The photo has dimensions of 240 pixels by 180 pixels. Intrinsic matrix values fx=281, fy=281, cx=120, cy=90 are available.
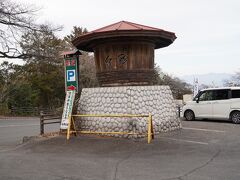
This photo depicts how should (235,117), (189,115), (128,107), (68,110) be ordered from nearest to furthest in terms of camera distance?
(128,107), (68,110), (235,117), (189,115)

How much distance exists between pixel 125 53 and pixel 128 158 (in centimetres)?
453

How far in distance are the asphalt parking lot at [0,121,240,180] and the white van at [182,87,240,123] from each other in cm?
402

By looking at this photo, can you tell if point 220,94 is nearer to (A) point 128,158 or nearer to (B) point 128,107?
(B) point 128,107

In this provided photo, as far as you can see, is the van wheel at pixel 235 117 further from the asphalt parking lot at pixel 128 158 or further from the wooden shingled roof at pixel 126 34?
the wooden shingled roof at pixel 126 34

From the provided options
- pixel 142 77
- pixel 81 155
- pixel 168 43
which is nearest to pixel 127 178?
pixel 81 155

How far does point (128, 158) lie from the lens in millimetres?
7262

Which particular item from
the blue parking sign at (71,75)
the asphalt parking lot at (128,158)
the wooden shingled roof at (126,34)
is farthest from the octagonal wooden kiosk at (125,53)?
the asphalt parking lot at (128,158)

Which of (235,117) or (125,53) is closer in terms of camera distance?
(125,53)

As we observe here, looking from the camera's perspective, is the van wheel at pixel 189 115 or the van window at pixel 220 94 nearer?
the van window at pixel 220 94

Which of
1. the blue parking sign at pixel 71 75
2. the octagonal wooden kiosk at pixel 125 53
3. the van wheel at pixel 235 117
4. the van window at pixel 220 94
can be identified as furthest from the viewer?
the van window at pixel 220 94

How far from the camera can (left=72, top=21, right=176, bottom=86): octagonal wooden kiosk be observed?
10.2 m

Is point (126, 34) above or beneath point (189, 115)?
above

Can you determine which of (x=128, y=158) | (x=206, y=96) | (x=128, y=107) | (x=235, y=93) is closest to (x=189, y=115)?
(x=206, y=96)

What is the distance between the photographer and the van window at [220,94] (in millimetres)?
14352
